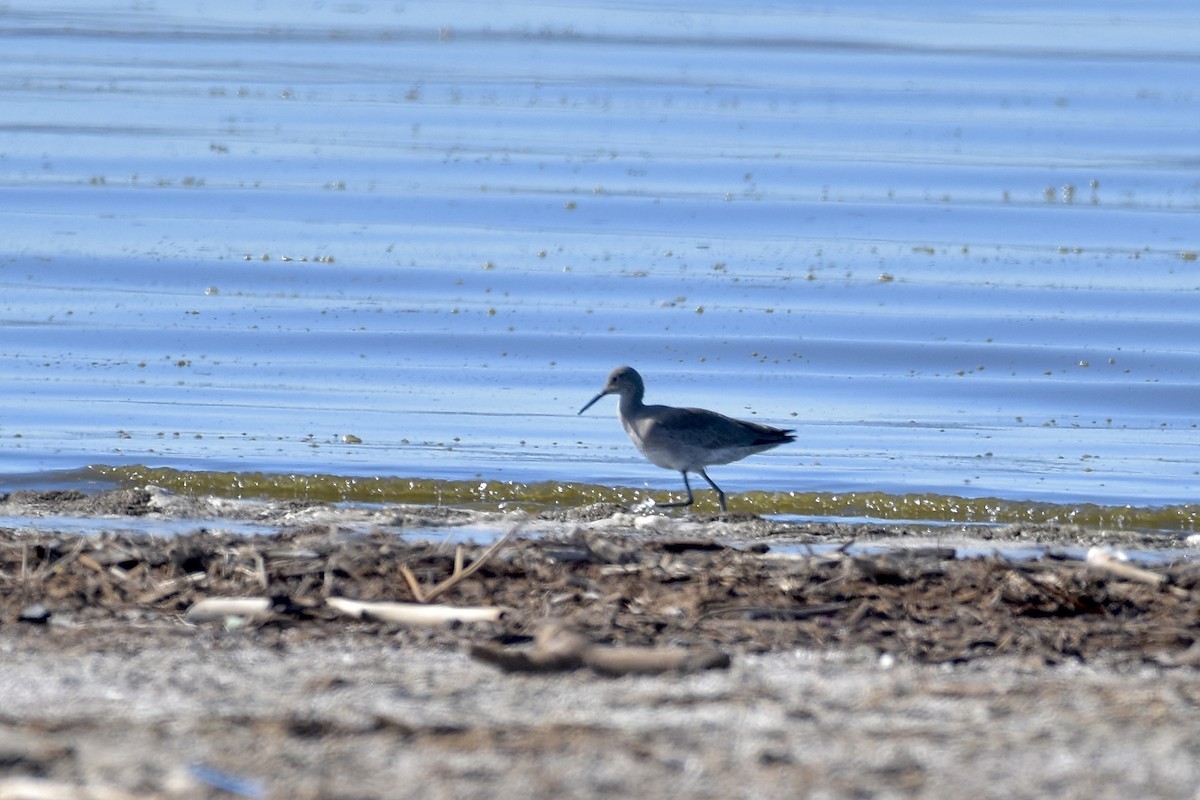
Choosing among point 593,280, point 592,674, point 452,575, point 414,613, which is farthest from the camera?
point 593,280

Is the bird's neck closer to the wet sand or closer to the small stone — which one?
→ the wet sand

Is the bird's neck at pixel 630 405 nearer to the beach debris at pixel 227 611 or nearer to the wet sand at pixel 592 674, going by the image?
the wet sand at pixel 592 674

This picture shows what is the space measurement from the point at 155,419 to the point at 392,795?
8750 millimetres

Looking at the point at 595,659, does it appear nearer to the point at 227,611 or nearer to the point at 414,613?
the point at 414,613

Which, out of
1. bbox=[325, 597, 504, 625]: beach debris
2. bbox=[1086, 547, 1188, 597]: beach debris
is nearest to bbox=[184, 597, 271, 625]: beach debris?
bbox=[325, 597, 504, 625]: beach debris

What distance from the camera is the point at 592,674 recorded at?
202 inches

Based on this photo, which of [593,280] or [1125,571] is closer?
[1125,571]

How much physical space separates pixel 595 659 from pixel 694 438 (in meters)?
5.35

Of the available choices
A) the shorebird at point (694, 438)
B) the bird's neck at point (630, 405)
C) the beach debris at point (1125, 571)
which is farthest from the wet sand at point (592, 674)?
the bird's neck at point (630, 405)

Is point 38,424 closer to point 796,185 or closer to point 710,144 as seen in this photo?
point 796,185

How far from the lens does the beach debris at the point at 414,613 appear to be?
5926 mm

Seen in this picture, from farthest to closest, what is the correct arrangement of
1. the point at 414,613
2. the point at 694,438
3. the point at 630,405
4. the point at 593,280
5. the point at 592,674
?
the point at 593,280 → the point at 630,405 → the point at 694,438 → the point at 414,613 → the point at 592,674

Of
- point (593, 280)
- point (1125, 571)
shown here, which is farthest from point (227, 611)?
point (593, 280)

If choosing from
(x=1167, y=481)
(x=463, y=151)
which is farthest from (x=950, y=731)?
(x=463, y=151)
